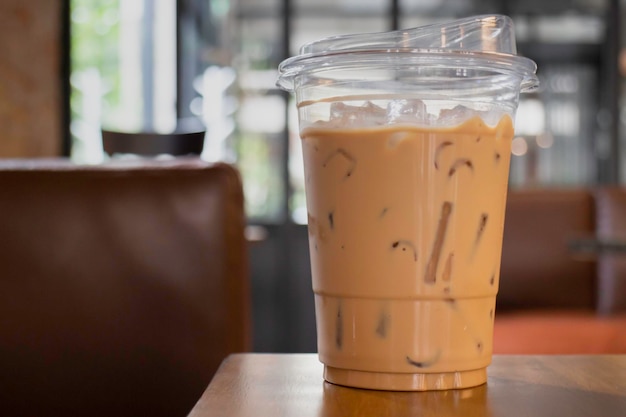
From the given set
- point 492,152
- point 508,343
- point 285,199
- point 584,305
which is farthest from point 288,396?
point 285,199

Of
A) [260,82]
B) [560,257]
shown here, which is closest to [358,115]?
[560,257]

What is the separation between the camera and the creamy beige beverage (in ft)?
2.08

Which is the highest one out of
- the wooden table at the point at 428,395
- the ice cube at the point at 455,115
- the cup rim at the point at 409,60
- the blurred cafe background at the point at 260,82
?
the blurred cafe background at the point at 260,82

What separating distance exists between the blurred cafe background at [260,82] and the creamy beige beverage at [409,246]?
467 cm

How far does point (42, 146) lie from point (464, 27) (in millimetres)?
5004

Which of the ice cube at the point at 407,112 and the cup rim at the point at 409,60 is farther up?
the cup rim at the point at 409,60

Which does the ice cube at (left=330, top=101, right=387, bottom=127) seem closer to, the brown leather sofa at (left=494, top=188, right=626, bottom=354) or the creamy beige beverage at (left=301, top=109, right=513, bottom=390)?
the creamy beige beverage at (left=301, top=109, right=513, bottom=390)

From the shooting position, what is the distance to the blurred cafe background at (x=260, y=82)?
5.44 m

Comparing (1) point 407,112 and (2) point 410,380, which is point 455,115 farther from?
(2) point 410,380

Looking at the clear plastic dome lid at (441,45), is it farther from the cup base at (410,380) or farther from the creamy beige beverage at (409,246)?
the cup base at (410,380)

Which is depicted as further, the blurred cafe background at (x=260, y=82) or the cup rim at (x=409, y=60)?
the blurred cafe background at (x=260, y=82)

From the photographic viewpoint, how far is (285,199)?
5574mm

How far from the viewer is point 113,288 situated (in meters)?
1.30

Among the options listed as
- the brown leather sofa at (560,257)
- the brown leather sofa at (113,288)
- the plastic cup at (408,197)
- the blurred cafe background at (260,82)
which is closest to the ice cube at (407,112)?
the plastic cup at (408,197)
